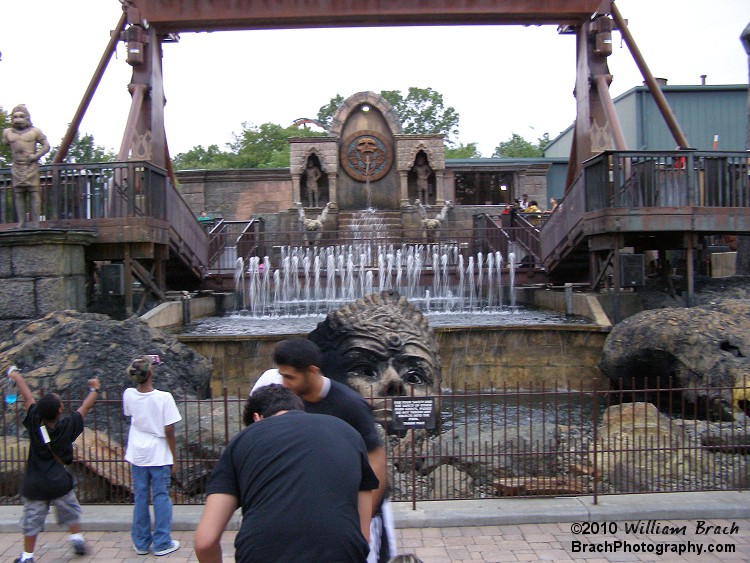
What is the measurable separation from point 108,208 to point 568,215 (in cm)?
902

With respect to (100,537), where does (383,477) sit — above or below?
above

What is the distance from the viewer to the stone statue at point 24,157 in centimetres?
1097

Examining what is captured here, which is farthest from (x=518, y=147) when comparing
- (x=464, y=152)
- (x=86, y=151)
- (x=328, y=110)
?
(x=86, y=151)

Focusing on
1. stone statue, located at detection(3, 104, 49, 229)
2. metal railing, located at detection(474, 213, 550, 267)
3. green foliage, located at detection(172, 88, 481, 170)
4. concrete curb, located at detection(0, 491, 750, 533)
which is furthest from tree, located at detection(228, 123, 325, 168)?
concrete curb, located at detection(0, 491, 750, 533)

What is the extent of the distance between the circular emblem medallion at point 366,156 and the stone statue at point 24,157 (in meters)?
17.0

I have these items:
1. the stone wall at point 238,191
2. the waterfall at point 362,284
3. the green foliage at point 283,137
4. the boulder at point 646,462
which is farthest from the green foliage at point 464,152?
the boulder at point 646,462

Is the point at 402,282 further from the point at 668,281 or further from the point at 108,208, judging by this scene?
the point at 108,208

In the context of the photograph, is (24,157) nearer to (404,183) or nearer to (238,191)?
(404,183)

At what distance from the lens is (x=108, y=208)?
1240cm

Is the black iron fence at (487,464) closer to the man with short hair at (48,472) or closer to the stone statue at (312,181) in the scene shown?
the man with short hair at (48,472)

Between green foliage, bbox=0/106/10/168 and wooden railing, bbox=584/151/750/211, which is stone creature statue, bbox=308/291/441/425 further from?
green foliage, bbox=0/106/10/168

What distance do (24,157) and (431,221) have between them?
46.9 ft

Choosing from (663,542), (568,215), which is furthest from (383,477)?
(568,215)

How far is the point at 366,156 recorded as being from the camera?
27656 mm
